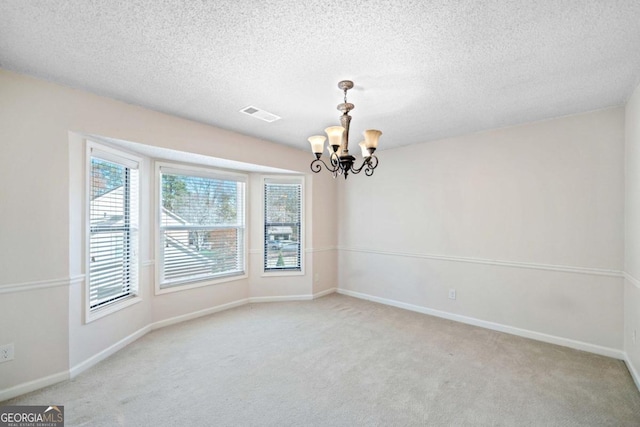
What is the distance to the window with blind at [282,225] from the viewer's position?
4.73 m

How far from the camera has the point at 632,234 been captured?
2520 millimetres

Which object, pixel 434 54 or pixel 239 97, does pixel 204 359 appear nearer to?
pixel 239 97

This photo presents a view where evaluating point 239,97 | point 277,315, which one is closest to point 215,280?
point 277,315

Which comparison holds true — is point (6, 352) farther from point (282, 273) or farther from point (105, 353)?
point (282, 273)

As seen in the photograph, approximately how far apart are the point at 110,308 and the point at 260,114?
8.16 ft

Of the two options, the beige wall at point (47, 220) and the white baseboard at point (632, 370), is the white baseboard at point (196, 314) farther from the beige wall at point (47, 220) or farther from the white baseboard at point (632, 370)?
the white baseboard at point (632, 370)

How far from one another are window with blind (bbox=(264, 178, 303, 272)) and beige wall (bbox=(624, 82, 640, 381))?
383cm

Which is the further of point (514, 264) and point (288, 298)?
point (288, 298)

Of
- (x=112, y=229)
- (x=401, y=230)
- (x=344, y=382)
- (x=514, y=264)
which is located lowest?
(x=344, y=382)

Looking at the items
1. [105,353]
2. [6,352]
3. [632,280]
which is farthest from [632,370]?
[6,352]

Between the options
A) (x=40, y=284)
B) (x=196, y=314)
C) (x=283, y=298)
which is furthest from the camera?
(x=283, y=298)

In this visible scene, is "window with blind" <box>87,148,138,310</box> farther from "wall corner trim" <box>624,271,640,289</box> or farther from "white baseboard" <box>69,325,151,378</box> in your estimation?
"wall corner trim" <box>624,271,640,289</box>

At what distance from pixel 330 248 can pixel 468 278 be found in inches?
89.0

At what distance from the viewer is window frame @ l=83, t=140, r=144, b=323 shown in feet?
8.59
